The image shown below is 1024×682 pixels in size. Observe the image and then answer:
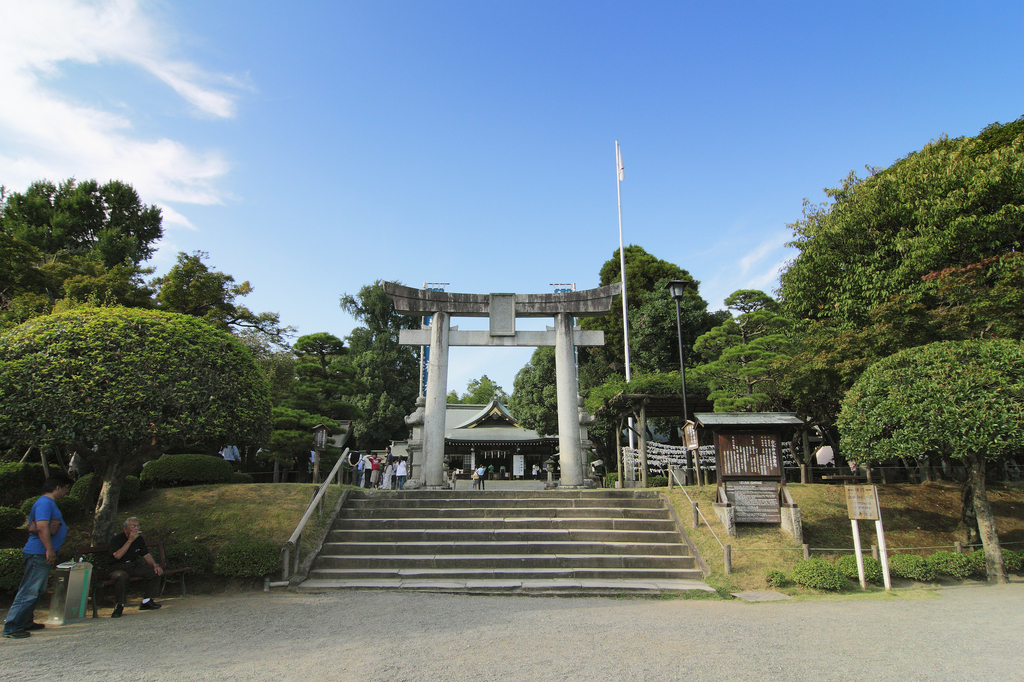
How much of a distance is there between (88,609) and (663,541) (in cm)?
904

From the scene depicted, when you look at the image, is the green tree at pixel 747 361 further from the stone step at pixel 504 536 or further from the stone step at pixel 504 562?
the stone step at pixel 504 562

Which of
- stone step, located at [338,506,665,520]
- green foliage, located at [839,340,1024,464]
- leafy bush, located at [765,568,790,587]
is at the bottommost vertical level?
leafy bush, located at [765,568,790,587]

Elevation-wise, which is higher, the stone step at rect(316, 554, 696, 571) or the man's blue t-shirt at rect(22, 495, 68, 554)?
the man's blue t-shirt at rect(22, 495, 68, 554)

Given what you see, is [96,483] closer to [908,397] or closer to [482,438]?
[908,397]

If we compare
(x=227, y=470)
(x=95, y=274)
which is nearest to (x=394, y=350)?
(x=95, y=274)

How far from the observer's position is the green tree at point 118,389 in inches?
302

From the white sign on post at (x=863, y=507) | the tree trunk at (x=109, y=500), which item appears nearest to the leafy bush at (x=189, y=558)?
the tree trunk at (x=109, y=500)

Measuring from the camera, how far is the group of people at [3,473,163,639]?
584 cm

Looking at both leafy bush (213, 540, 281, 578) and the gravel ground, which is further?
leafy bush (213, 540, 281, 578)

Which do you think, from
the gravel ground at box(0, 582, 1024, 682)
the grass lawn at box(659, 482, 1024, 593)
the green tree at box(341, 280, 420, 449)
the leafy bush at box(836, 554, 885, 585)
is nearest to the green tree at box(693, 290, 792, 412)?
the grass lawn at box(659, 482, 1024, 593)

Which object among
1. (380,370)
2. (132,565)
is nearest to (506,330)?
(132,565)

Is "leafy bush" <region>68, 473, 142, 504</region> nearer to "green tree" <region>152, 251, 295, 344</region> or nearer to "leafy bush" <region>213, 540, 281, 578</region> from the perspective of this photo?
"leafy bush" <region>213, 540, 281, 578</region>

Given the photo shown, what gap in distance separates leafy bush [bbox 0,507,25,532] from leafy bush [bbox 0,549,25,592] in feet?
6.25

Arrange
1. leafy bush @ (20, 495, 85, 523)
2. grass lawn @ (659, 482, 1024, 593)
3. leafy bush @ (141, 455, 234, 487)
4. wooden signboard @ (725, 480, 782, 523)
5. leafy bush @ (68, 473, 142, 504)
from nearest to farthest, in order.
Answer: grass lawn @ (659, 482, 1024, 593) < leafy bush @ (20, 495, 85, 523) < leafy bush @ (68, 473, 142, 504) < wooden signboard @ (725, 480, 782, 523) < leafy bush @ (141, 455, 234, 487)
